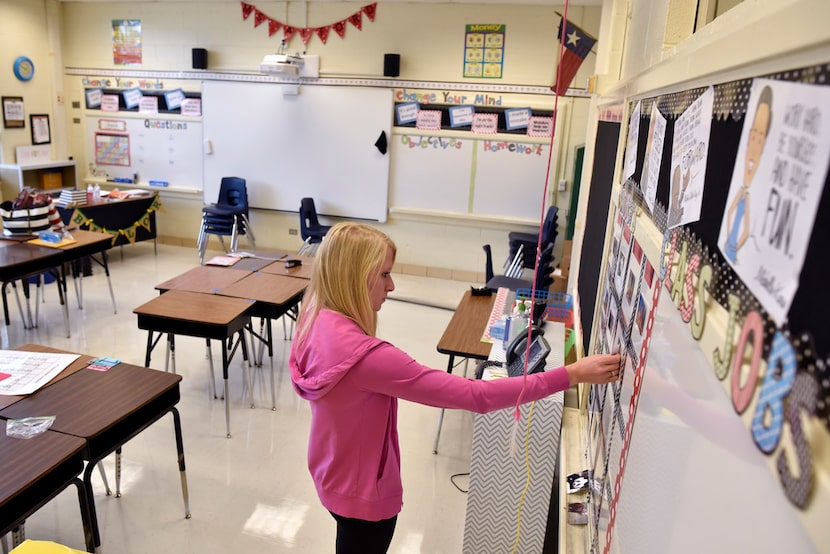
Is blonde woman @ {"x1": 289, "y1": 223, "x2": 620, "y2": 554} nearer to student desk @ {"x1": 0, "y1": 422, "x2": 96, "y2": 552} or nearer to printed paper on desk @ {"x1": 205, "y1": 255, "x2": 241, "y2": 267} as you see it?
student desk @ {"x1": 0, "y1": 422, "x2": 96, "y2": 552}

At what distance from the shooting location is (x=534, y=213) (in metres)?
6.73

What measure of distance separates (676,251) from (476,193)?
5998 millimetres

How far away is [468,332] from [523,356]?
95 cm

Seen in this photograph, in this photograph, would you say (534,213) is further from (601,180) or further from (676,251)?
(676,251)

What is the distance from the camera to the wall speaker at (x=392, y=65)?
6586 millimetres

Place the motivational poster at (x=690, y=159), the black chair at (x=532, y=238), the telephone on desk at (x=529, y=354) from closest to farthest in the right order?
1. the motivational poster at (x=690, y=159)
2. the telephone on desk at (x=529, y=354)
3. the black chair at (x=532, y=238)

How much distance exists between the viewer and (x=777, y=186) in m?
0.49

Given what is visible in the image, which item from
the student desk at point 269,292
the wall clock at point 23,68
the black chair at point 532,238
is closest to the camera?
the student desk at point 269,292

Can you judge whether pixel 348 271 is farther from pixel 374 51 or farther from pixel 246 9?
pixel 246 9

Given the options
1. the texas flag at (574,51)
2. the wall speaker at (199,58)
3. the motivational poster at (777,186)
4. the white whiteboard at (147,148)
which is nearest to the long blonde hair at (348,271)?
the motivational poster at (777,186)

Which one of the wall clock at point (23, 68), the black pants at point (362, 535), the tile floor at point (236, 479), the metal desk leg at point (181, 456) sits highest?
the wall clock at point (23, 68)

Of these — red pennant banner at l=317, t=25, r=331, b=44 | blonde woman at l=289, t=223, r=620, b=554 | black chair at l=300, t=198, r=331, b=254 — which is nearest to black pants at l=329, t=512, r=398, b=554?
blonde woman at l=289, t=223, r=620, b=554

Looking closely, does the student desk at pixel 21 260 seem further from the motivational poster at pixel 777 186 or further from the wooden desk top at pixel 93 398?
the motivational poster at pixel 777 186

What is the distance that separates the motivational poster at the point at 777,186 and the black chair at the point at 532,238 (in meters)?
4.31
